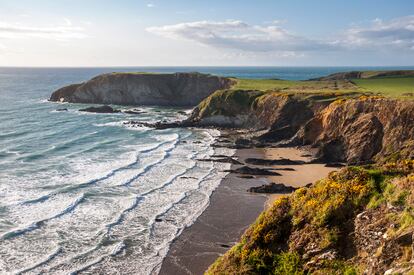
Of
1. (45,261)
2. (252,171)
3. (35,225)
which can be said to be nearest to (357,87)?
(252,171)

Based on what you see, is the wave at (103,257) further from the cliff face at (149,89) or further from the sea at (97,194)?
the cliff face at (149,89)

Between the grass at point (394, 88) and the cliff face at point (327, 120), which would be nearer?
the cliff face at point (327, 120)

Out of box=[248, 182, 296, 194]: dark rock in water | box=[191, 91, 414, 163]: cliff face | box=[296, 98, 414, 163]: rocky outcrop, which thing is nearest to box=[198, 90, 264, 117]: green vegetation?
box=[191, 91, 414, 163]: cliff face

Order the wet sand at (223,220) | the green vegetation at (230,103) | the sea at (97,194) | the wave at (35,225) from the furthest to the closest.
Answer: the green vegetation at (230,103) → the wave at (35,225) → the sea at (97,194) → the wet sand at (223,220)

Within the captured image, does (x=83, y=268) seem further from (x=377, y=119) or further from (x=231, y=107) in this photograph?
(x=231, y=107)

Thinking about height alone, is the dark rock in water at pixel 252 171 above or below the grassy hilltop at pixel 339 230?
below

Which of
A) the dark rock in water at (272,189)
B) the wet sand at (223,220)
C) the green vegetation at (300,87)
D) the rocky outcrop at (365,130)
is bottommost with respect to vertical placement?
the wet sand at (223,220)

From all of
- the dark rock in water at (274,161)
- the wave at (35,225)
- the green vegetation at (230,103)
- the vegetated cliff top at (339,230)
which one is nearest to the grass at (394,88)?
the dark rock in water at (274,161)

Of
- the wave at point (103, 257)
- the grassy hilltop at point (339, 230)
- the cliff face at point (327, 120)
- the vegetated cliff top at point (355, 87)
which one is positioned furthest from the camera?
the vegetated cliff top at point (355, 87)

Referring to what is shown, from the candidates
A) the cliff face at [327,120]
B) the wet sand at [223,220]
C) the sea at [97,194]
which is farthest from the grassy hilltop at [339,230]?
the cliff face at [327,120]

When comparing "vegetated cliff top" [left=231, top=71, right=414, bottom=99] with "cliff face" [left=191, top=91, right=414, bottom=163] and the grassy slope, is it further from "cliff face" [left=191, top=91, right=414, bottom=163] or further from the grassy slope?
"cliff face" [left=191, top=91, right=414, bottom=163]
